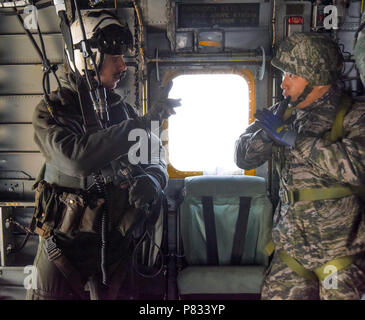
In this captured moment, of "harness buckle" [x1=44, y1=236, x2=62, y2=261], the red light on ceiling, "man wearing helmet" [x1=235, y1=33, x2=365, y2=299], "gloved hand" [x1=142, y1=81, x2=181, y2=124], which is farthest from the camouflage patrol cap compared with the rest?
"harness buckle" [x1=44, y1=236, x2=62, y2=261]

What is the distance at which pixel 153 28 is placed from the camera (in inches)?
Answer: 133

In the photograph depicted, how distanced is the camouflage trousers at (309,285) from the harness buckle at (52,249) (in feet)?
4.98

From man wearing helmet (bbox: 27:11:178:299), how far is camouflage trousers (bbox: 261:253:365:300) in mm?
1060

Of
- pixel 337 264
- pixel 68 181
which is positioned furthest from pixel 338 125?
pixel 68 181

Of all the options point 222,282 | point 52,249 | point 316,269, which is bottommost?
point 222,282

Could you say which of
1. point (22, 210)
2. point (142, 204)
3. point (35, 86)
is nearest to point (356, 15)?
point (142, 204)

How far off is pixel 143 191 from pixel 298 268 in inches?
49.3

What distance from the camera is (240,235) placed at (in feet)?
10.6

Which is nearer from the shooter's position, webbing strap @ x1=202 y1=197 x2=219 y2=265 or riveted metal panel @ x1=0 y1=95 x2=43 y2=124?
webbing strap @ x1=202 y1=197 x2=219 y2=265

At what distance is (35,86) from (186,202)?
7.32ft

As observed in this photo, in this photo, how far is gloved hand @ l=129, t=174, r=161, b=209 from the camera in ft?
6.52

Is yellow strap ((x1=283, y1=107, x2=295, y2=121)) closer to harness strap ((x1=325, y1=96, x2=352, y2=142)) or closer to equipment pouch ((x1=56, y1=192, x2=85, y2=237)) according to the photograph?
harness strap ((x1=325, y1=96, x2=352, y2=142))

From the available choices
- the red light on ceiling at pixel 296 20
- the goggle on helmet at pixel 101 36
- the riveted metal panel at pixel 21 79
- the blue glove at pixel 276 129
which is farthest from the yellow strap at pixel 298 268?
the riveted metal panel at pixel 21 79

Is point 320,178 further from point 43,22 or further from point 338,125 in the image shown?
point 43,22
